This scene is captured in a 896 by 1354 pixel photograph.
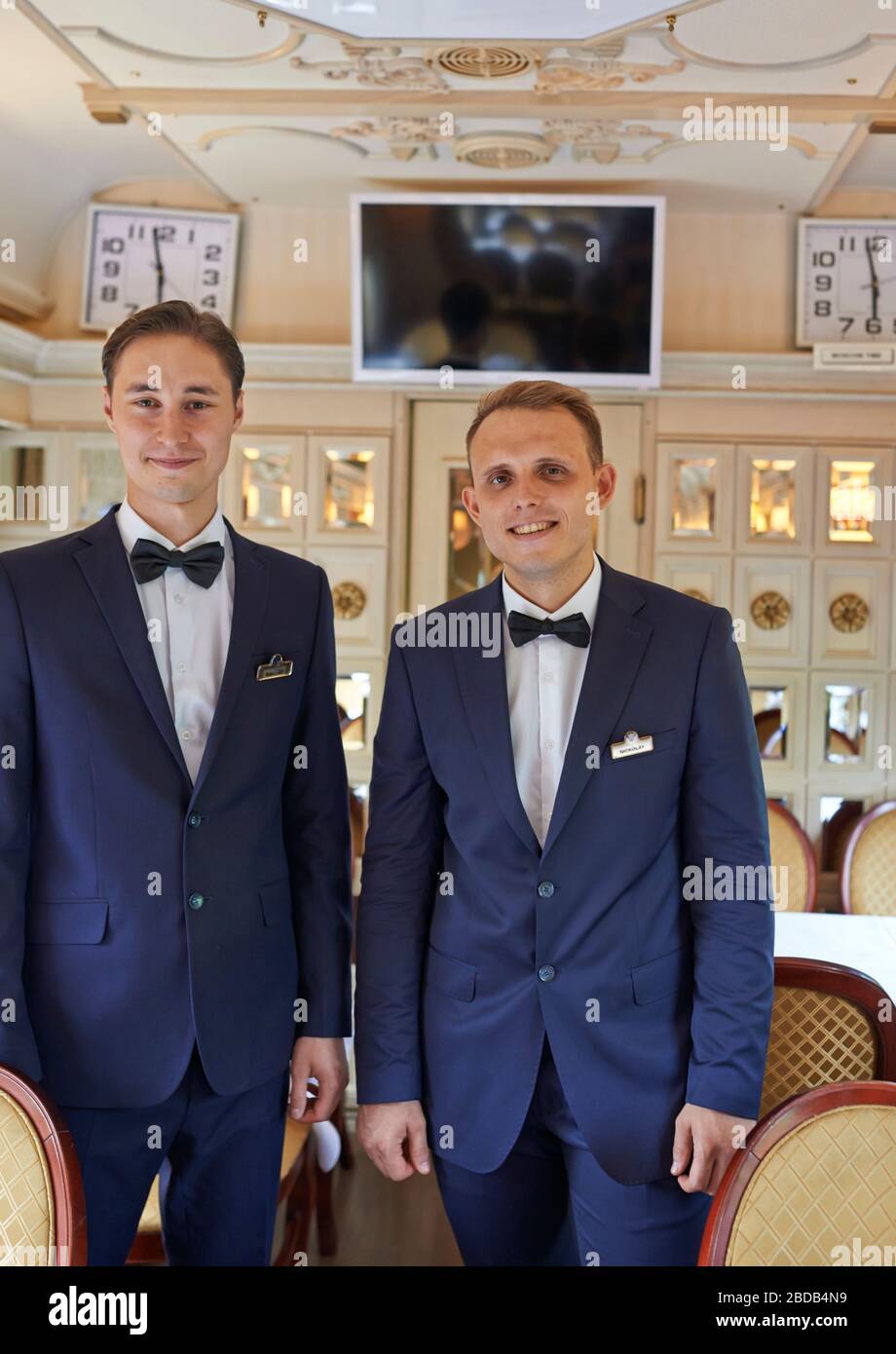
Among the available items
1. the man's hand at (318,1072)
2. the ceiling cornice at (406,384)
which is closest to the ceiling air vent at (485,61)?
the ceiling cornice at (406,384)

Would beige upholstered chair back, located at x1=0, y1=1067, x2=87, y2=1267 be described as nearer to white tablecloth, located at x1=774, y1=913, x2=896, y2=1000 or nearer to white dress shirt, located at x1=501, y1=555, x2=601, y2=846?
white dress shirt, located at x1=501, y1=555, x2=601, y2=846

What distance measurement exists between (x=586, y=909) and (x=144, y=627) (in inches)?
29.2

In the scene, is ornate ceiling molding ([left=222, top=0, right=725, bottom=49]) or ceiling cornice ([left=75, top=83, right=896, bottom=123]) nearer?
ornate ceiling molding ([left=222, top=0, right=725, bottom=49])

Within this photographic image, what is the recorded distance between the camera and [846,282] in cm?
480

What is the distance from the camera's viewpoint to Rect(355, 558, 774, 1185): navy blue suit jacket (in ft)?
5.57

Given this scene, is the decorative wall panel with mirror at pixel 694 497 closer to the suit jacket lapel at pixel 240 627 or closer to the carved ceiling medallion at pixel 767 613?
the carved ceiling medallion at pixel 767 613

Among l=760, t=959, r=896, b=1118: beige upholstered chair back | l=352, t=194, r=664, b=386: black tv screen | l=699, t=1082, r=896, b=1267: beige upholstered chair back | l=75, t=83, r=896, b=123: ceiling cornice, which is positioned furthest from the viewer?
l=352, t=194, r=664, b=386: black tv screen

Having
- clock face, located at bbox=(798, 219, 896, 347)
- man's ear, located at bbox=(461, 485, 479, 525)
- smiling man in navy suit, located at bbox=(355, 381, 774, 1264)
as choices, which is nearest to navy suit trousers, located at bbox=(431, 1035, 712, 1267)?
smiling man in navy suit, located at bbox=(355, 381, 774, 1264)

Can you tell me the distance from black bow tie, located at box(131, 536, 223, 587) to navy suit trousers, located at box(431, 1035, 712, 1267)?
845 mm

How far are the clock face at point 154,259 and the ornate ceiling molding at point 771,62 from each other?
7.04 feet

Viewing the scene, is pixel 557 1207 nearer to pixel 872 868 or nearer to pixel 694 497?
pixel 872 868

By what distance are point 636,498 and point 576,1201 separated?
3.61m
